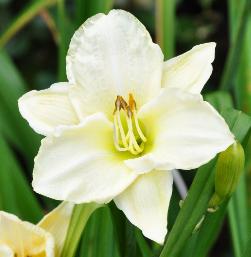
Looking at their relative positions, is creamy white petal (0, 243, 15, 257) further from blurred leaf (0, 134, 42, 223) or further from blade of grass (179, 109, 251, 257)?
blurred leaf (0, 134, 42, 223)

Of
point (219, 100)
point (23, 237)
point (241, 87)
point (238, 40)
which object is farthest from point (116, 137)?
point (241, 87)

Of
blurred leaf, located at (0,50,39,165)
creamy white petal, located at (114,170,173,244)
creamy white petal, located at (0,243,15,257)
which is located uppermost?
creamy white petal, located at (114,170,173,244)

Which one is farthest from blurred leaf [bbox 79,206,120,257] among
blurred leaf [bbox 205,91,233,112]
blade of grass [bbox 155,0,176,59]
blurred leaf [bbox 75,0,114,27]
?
blade of grass [bbox 155,0,176,59]

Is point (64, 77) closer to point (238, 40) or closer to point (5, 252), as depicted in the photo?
point (238, 40)

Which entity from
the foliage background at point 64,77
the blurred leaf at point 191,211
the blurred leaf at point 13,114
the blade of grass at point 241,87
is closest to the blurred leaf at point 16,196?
the foliage background at point 64,77

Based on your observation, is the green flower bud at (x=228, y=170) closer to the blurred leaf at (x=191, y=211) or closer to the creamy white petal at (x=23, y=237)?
the blurred leaf at (x=191, y=211)

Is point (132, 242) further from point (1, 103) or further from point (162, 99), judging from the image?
point (1, 103)

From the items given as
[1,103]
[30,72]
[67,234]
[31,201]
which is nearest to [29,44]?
[30,72]
